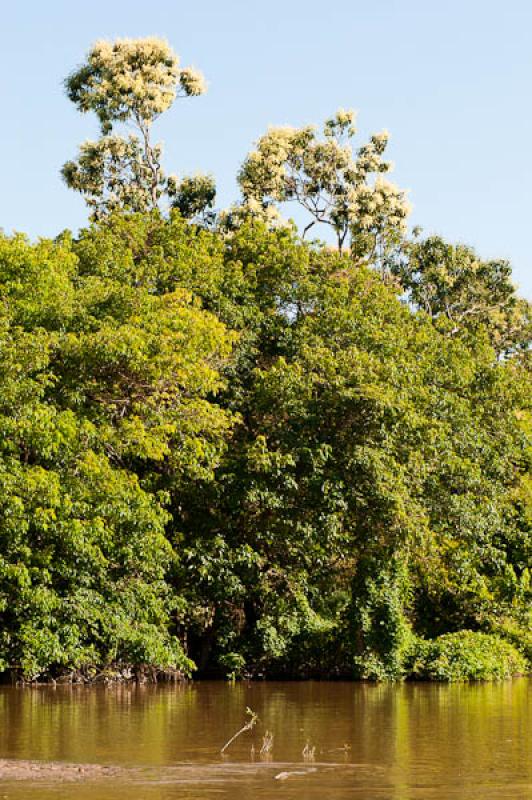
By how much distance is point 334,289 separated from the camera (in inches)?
1388

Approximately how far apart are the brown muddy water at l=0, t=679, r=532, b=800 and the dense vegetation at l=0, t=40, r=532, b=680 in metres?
A: 2.89

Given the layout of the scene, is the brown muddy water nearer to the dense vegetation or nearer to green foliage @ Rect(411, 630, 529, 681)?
the dense vegetation

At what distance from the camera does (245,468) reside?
31.0 m

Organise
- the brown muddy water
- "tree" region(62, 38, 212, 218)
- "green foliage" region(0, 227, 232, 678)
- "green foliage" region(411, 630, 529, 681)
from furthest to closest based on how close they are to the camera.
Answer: "tree" region(62, 38, 212, 218) < "green foliage" region(411, 630, 529, 681) < "green foliage" region(0, 227, 232, 678) < the brown muddy water

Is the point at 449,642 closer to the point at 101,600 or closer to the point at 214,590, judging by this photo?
the point at 214,590

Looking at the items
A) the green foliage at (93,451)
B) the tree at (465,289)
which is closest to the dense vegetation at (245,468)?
the green foliage at (93,451)

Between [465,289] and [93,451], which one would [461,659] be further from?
[465,289]

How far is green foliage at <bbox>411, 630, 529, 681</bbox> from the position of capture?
32.6 meters

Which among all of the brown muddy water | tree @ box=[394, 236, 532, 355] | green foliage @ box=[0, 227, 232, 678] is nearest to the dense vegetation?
green foliage @ box=[0, 227, 232, 678]

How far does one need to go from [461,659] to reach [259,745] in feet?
55.3

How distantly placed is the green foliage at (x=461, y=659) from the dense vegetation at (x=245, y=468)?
0.07 m

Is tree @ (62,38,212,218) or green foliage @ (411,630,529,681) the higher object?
tree @ (62,38,212,218)

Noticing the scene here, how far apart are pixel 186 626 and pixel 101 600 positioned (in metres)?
5.00

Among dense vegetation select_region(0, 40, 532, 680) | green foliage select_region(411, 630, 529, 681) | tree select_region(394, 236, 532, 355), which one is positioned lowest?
green foliage select_region(411, 630, 529, 681)
